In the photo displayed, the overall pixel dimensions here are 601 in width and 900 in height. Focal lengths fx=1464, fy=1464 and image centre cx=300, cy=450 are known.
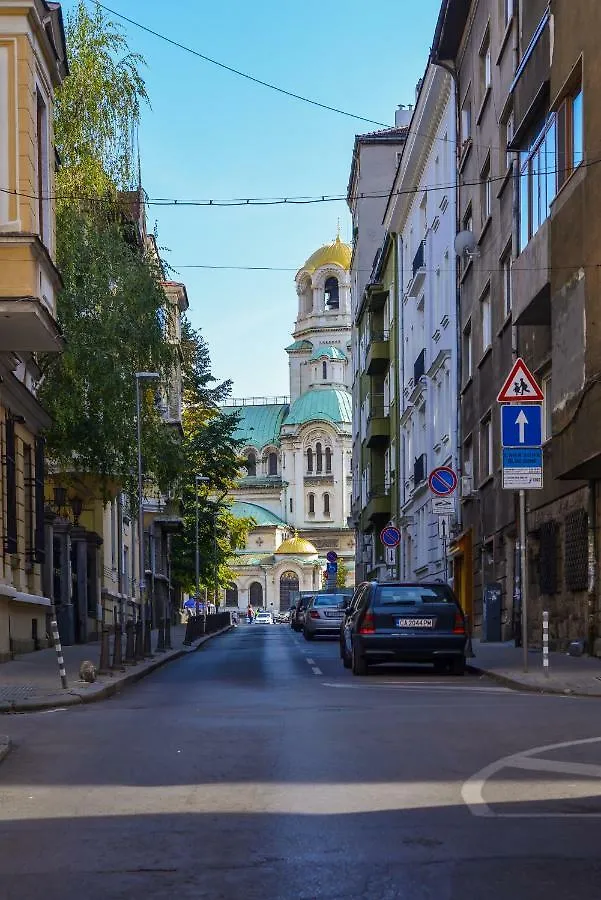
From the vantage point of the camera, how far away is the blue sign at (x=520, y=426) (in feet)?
61.2

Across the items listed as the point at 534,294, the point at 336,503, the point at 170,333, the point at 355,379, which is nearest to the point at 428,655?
the point at 534,294

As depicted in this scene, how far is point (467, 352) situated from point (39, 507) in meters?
13.4

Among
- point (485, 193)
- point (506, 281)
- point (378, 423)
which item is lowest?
point (378, 423)

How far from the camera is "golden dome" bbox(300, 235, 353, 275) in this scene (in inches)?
6314

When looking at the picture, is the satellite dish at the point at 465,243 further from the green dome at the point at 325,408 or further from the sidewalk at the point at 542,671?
the green dome at the point at 325,408

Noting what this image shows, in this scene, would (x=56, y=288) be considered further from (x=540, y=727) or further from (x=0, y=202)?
(x=540, y=727)

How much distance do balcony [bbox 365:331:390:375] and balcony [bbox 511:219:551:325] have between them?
37010 mm

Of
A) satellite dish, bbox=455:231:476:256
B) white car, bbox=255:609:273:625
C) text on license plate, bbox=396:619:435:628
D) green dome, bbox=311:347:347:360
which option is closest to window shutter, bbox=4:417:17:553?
text on license plate, bbox=396:619:435:628

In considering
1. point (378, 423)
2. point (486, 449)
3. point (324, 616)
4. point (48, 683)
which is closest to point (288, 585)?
point (378, 423)

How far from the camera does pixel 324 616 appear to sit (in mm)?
46562

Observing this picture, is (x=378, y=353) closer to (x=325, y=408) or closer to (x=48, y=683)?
(x=48, y=683)

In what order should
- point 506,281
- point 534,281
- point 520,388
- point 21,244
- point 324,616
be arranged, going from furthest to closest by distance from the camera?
point 324,616 < point 506,281 < point 534,281 < point 21,244 < point 520,388

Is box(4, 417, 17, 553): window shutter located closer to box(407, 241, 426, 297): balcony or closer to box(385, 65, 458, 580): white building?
box(385, 65, 458, 580): white building

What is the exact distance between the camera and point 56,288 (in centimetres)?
2208
